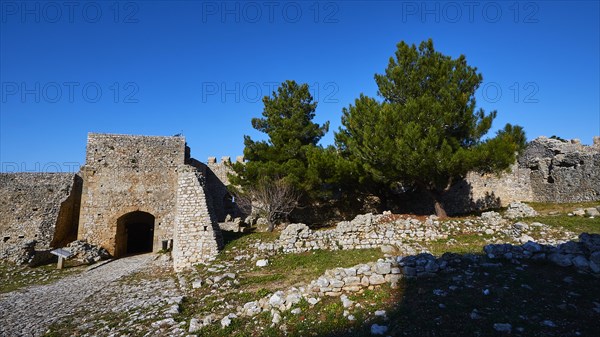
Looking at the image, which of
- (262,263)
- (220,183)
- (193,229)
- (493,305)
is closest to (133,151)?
(220,183)

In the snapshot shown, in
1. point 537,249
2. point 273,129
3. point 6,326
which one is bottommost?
point 6,326

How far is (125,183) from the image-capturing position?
62.5ft

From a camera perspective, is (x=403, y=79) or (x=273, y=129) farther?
(x=273, y=129)

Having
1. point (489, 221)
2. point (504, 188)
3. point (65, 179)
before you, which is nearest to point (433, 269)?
point (489, 221)

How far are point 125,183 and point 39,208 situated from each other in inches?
230

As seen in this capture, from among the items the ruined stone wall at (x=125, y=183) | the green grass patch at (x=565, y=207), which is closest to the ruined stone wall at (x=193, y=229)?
the ruined stone wall at (x=125, y=183)

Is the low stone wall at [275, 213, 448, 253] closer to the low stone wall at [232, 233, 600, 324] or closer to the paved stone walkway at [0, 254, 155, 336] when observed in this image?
the low stone wall at [232, 233, 600, 324]

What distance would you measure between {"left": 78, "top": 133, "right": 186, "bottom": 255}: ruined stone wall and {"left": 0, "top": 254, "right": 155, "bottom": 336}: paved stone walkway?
19.5 feet

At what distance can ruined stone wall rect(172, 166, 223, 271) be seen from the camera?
11.8 m

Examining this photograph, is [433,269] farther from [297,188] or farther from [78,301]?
[297,188]

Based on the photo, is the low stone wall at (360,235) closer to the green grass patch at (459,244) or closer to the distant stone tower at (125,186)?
the green grass patch at (459,244)

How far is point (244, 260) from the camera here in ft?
37.9

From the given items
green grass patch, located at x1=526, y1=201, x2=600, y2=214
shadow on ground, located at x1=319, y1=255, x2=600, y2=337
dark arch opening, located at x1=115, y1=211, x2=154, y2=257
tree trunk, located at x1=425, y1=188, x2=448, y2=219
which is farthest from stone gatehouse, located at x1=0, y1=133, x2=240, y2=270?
green grass patch, located at x1=526, y1=201, x2=600, y2=214

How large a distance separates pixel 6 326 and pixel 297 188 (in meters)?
13.9
